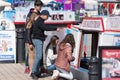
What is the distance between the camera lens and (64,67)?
9.22m

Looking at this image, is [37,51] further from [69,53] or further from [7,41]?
[7,41]

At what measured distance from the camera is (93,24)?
9.70 meters

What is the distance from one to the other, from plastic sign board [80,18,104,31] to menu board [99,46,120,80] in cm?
65

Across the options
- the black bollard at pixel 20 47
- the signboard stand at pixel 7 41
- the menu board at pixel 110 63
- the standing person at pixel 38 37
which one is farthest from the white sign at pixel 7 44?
the menu board at pixel 110 63

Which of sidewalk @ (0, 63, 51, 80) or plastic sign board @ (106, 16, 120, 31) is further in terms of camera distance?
sidewalk @ (0, 63, 51, 80)

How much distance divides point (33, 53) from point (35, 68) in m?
0.73

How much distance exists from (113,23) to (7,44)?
5.73 meters

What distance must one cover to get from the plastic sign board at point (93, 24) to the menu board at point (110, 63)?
0.65m

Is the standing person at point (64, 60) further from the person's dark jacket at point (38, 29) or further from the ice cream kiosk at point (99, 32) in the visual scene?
the person's dark jacket at point (38, 29)

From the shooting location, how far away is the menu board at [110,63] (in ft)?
28.8

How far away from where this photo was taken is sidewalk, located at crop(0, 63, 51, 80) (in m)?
11.3

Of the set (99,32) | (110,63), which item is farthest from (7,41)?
(110,63)

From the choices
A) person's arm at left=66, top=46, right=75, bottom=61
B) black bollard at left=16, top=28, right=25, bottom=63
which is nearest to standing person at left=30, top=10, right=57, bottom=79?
person's arm at left=66, top=46, right=75, bottom=61

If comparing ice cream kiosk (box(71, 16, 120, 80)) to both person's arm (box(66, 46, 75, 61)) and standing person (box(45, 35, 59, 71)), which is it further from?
standing person (box(45, 35, 59, 71))
